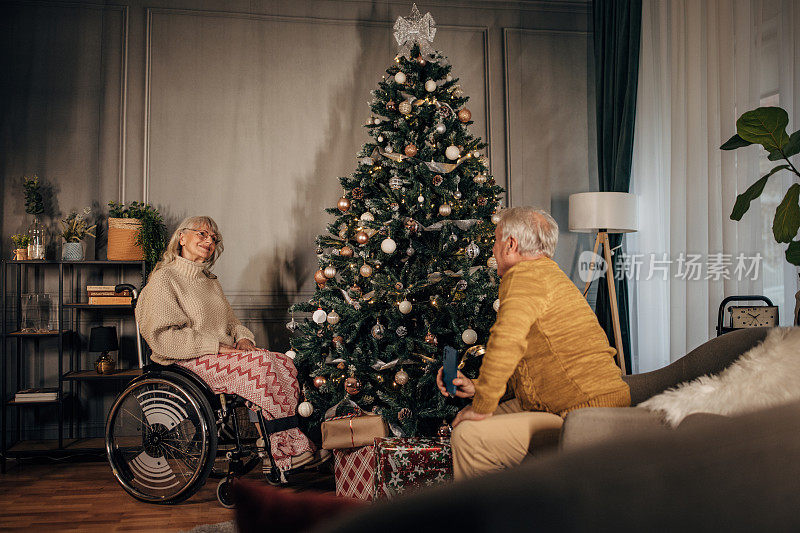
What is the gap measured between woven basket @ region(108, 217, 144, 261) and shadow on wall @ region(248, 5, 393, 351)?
817mm

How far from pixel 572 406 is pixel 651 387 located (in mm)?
346

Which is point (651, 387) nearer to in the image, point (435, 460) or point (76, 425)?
point (435, 460)

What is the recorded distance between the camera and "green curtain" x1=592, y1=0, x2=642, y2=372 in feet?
13.1

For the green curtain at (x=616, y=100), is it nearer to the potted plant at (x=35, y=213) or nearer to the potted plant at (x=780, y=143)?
the potted plant at (x=780, y=143)

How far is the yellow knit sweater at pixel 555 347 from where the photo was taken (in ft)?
6.04

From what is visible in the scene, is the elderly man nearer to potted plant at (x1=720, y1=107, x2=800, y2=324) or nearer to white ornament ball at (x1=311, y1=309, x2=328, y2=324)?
potted plant at (x1=720, y1=107, x2=800, y2=324)

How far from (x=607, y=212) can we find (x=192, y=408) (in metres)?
2.65

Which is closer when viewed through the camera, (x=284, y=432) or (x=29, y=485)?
(x=284, y=432)

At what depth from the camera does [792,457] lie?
417 mm

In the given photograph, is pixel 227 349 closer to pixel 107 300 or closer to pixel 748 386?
pixel 107 300

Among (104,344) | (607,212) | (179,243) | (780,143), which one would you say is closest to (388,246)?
(179,243)

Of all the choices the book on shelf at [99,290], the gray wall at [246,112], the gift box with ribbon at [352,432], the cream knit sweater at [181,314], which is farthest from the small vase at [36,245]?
the gift box with ribbon at [352,432]

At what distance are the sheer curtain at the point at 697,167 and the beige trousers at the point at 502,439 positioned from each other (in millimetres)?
2028

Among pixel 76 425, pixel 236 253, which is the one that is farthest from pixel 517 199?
pixel 76 425
